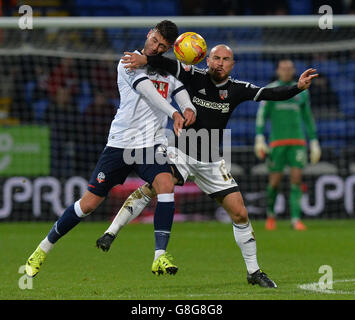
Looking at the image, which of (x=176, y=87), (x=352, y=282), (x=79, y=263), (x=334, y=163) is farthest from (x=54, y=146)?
(x=352, y=282)

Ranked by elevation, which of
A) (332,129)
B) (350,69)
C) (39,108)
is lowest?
(332,129)

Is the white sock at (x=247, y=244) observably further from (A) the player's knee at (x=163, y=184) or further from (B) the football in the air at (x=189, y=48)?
(B) the football in the air at (x=189, y=48)

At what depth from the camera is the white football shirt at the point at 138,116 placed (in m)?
7.05

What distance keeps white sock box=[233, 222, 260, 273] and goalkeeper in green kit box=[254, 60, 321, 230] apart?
5.39m

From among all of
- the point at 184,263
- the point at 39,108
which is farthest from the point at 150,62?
the point at 39,108

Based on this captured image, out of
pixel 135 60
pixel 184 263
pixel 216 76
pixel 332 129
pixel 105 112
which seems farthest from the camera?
pixel 332 129

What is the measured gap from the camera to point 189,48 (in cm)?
687

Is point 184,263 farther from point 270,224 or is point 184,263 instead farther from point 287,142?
point 287,142

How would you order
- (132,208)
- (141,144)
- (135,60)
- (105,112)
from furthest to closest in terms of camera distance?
(105,112)
(132,208)
(141,144)
(135,60)

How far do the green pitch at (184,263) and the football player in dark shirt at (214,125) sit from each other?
1.50 feet

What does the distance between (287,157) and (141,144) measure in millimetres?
5859

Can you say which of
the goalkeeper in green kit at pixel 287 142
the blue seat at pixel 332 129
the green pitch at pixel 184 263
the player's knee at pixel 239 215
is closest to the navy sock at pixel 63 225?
the green pitch at pixel 184 263

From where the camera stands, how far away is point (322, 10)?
15.9 m

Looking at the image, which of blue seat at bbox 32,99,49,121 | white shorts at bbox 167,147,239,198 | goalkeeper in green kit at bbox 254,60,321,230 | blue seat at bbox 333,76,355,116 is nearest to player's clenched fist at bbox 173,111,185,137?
white shorts at bbox 167,147,239,198
